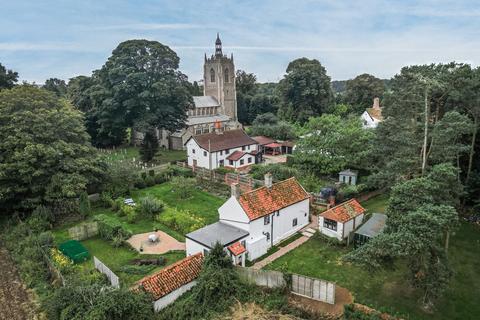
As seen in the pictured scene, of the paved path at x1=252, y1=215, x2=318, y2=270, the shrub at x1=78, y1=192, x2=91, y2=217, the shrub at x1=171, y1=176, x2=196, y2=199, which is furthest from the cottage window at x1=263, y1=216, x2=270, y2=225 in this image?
the shrub at x1=78, y1=192, x2=91, y2=217

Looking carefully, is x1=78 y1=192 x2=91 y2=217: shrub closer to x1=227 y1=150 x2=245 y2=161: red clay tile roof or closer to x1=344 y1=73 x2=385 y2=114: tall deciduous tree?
x1=227 y1=150 x2=245 y2=161: red clay tile roof

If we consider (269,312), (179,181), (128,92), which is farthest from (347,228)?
(128,92)

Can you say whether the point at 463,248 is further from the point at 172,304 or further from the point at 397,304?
the point at 172,304

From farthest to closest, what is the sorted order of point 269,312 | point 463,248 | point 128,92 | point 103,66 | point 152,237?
point 103,66 → point 128,92 → point 152,237 → point 463,248 → point 269,312

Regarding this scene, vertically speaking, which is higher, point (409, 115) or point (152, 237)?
point (409, 115)

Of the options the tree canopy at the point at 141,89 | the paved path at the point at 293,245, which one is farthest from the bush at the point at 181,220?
the tree canopy at the point at 141,89

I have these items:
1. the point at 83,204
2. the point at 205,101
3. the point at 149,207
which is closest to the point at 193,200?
the point at 149,207
